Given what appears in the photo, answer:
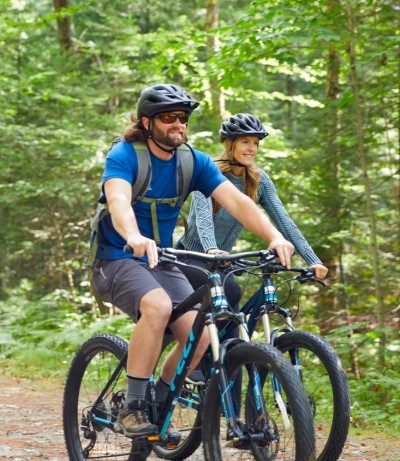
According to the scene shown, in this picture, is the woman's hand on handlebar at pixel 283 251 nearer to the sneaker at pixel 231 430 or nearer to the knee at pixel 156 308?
the knee at pixel 156 308

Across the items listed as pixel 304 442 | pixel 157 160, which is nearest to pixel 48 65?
pixel 157 160

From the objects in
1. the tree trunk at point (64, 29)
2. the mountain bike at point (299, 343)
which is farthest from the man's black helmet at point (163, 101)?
the tree trunk at point (64, 29)

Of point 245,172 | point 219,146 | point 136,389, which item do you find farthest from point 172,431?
point 219,146

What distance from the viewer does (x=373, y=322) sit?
44.9 ft

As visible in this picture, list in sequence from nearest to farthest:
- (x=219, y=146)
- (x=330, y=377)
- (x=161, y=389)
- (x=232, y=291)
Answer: (x=330, y=377), (x=161, y=389), (x=232, y=291), (x=219, y=146)

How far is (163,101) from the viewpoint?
425cm

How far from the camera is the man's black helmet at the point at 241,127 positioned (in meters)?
5.57

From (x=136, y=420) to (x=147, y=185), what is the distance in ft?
4.39

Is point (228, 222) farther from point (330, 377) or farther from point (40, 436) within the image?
point (40, 436)

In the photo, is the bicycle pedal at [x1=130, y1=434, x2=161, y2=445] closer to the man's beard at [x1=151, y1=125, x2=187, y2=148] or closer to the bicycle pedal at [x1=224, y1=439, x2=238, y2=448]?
the bicycle pedal at [x1=224, y1=439, x2=238, y2=448]

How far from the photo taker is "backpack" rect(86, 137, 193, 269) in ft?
14.0

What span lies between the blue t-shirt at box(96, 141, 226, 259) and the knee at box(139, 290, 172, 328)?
41cm

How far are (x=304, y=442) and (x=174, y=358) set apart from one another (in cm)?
146

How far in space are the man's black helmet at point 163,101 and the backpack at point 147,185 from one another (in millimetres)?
207
